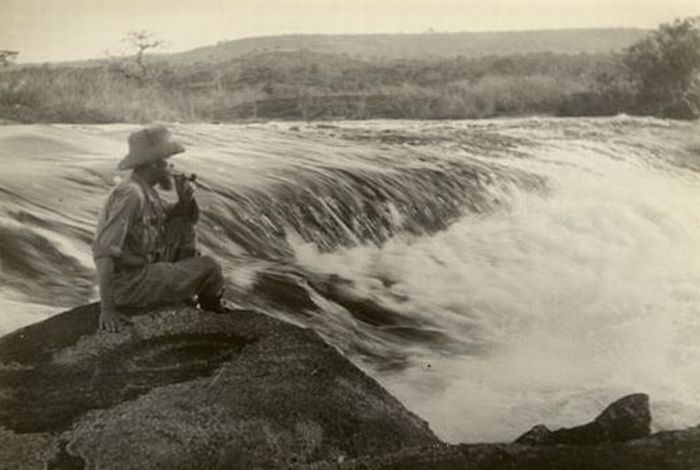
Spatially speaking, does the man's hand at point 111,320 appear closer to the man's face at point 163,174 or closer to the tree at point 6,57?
the man's face at point 163,174

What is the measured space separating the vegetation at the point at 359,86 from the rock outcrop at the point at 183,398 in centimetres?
78

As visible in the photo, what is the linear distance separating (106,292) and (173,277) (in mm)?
212

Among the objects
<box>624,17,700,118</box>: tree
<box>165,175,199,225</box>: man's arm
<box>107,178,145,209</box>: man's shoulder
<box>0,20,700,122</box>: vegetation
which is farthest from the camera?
<box>624,17,700,118</box>: tree

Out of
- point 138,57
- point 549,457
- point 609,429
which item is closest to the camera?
point 549,457

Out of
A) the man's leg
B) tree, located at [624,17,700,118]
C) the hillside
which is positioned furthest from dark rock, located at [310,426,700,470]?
the hillside

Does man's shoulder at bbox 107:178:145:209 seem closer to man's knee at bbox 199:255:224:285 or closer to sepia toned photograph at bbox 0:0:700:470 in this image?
sepia toned photograph at bbox 0:0:700:470

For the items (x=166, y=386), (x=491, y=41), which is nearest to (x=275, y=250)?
(x=166, y=386)

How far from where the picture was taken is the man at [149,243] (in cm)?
309

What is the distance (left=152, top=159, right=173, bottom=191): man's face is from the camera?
10.4 feet

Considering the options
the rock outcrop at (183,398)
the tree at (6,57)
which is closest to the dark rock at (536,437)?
the rock outcrop at (183,398)

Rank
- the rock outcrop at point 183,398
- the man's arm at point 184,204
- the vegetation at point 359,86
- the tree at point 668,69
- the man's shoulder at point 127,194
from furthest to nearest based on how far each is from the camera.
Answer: the tree at point 668,69 → the vegetation at point 359,86 → the man's arm at point 184,204 → the man's shoulder at point 127,194 → the rock outcrop at point 183,398

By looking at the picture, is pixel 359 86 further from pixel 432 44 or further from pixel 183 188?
pixel 183 188

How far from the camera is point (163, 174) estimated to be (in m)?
3.19

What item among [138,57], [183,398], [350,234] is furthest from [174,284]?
[138,57]
